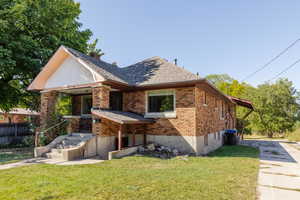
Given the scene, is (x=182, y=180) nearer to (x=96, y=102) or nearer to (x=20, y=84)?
(x=96, y=102)

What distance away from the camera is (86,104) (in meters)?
12.4

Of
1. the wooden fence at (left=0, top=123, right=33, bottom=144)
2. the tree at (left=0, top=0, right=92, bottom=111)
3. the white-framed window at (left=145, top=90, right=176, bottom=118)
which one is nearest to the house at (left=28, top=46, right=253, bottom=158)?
the white-framed window at (left=145, top=90, right=176, bottom=118)

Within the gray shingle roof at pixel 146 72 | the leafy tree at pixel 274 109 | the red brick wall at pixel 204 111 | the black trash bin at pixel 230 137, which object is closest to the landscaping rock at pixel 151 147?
the red brick wall at pixel 204 111

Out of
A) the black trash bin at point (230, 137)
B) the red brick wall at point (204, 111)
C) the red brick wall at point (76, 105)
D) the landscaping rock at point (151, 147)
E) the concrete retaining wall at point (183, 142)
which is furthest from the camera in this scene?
the black trash bin at point (230, 137)

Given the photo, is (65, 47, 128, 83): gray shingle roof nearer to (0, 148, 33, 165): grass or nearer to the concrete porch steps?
the concrete porch steps

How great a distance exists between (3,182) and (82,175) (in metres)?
1.94

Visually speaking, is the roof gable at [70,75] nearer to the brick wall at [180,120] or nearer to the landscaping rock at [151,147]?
the brick wall at [180,120]

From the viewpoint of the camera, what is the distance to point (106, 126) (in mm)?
8930

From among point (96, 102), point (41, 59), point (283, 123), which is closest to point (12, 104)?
point (41, 59)

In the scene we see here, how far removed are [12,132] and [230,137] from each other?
55.7 feet

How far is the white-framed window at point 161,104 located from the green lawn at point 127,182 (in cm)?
380

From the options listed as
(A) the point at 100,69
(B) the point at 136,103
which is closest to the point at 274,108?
(B) the point at 136,103

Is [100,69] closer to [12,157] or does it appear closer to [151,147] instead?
[151,147]

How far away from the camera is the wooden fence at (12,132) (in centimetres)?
1308
